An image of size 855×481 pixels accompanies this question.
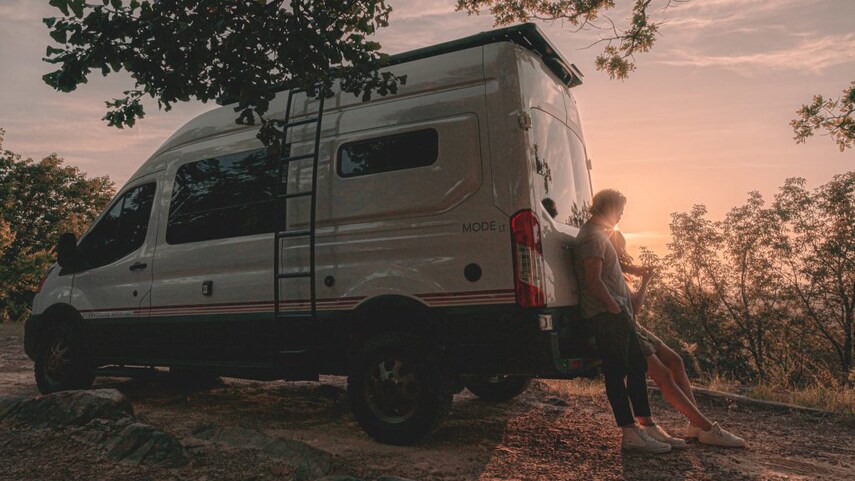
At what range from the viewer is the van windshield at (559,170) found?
4.33m

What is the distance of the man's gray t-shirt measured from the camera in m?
4.27

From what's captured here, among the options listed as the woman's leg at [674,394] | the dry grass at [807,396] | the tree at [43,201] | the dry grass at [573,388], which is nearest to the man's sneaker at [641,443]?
the woman's leg at [674,394]

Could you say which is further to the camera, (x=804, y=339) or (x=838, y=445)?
(x=804, y=339)

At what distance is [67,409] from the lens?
427 centimetres

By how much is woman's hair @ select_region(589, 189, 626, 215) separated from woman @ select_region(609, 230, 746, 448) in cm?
68

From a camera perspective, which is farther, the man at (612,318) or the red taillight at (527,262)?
the man at (612,318)

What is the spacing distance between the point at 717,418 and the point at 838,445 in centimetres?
109

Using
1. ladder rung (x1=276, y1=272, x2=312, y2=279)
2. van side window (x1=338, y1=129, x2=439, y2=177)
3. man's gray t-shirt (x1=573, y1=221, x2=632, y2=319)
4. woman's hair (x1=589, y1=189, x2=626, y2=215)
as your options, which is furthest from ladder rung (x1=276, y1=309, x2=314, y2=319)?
woman's hair (x1=589, y1=189, x2=626, y2=215)

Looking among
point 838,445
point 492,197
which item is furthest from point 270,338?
point 838,445

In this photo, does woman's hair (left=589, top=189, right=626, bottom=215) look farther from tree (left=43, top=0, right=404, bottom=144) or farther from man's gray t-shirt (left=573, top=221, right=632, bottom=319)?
tree (left=43, top=0, right=404, bottom=144)

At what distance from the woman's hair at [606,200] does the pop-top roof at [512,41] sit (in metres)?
1.23

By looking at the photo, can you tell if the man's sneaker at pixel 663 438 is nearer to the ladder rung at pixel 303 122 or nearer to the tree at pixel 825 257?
the ladder rung at pixel 303 122

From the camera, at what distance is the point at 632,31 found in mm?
10750

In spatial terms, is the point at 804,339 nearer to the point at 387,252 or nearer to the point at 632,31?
the point at 632,31
